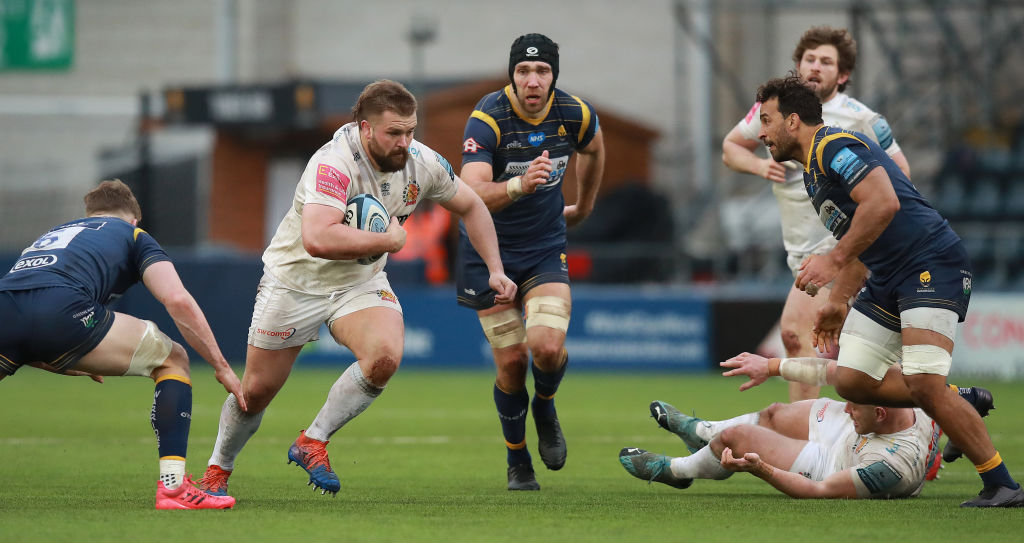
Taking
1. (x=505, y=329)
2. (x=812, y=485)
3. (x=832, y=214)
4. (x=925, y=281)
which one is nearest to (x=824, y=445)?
(x=812, y=485)

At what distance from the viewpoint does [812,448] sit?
7.46 m

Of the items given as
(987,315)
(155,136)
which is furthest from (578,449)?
(155,136)

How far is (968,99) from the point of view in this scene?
22.9 metres

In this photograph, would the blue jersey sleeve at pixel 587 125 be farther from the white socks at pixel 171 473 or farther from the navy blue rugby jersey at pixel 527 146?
the white socks at pixel 171 473

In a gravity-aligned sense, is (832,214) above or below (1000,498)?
above

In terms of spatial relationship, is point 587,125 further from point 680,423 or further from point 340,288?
point 340,288

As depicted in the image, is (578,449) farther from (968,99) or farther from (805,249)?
(968,99)

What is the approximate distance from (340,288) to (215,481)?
124 cm

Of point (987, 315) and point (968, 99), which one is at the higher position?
point (968, 99)

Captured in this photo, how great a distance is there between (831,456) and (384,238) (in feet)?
9.05

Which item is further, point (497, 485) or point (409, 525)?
point (497, 485)

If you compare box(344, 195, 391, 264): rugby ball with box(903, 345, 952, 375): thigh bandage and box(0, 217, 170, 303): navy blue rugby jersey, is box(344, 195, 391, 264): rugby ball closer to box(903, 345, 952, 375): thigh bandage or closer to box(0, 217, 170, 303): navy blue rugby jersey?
box(0, 217, 170, 303): navy blue rugby jersey

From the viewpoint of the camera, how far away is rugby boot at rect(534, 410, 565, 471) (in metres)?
8.30

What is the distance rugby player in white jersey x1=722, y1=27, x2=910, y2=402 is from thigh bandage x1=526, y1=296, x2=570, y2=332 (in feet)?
5.00
